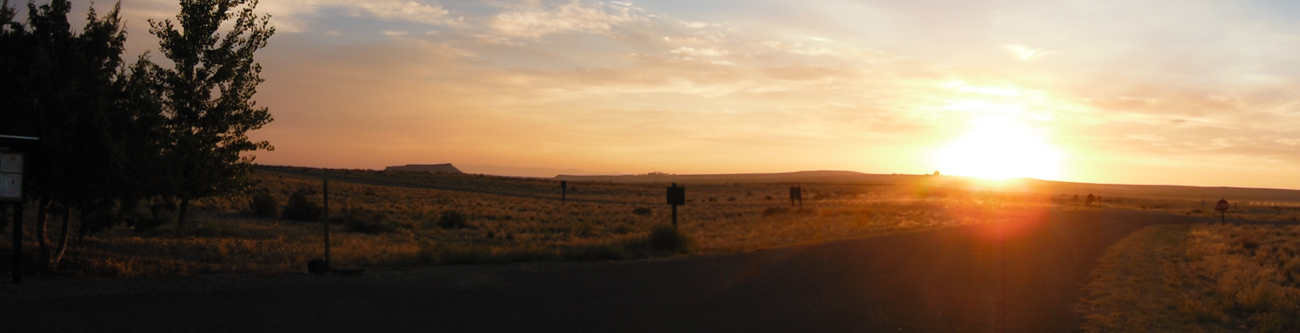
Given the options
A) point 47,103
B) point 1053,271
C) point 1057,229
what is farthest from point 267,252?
point 1057,229

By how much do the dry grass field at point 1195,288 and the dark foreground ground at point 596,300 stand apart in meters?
0.53

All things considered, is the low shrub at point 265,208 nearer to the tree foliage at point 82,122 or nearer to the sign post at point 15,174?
the tree foliage at point 82,122

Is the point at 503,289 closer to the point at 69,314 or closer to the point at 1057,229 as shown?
the point at 69,314

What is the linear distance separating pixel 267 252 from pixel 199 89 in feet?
15.4

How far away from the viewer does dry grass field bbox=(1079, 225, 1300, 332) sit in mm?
9875

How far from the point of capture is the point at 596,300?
1090cm

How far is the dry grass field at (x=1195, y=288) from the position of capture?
9875mm

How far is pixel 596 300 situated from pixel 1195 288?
9528 millimetres

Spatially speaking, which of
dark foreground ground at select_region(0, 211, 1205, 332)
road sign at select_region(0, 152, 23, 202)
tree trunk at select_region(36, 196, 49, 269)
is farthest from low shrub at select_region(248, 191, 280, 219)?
road sign at select_region(0, 152, 23, 202)

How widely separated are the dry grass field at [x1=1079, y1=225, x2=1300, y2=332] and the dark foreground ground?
528 millimetres

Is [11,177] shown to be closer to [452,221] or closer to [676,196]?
[676,196]

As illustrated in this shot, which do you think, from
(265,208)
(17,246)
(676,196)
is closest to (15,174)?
(17,246)

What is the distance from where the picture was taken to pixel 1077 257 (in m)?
17.6

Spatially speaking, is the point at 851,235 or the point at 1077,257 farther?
the point at 851,235
